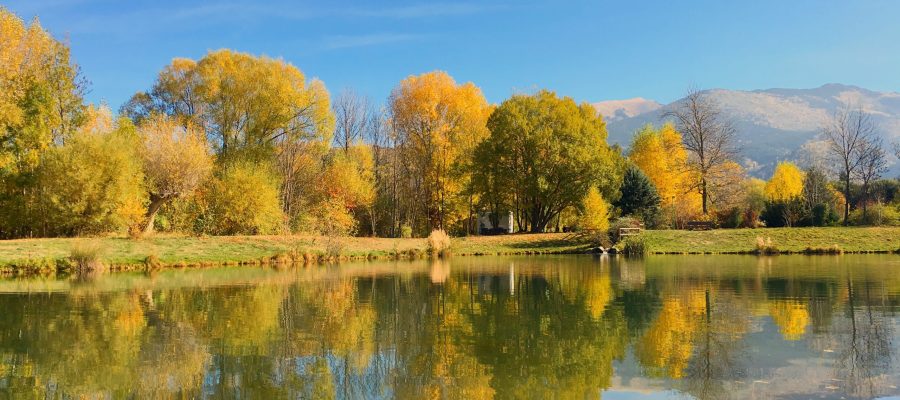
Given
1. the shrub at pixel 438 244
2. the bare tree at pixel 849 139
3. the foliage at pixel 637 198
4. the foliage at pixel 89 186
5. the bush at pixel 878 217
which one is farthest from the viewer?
the bare tree at pixel 849 139

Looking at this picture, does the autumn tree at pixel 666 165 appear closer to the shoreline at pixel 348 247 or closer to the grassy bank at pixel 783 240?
the grassy bank at pixel 783 240

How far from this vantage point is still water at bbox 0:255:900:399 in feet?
23.6

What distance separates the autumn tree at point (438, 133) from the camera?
→ 48.6 m

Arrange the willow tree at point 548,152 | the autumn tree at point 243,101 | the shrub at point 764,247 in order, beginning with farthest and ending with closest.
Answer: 1. the willow tree at point 548,152
2. the autumn tree at point 243,101
3. the shrub at point 764,247

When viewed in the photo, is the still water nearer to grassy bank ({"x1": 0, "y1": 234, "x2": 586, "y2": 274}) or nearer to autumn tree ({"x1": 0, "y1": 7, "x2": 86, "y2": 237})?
grassy bank ({"x1": 0, "y1": 234, "x2": 586, "y2": 274})

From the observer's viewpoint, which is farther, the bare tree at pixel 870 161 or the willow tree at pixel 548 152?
the bare tree at pixel 870 161

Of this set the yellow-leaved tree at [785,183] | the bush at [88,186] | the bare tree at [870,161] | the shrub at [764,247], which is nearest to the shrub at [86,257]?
the bush at [88,186]

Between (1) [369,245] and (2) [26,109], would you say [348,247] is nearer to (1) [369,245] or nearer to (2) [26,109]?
(1) [369,245]


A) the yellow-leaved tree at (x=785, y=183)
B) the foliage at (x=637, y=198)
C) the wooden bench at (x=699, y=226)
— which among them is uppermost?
the yellow-leaved tree at (x=785, y=183)

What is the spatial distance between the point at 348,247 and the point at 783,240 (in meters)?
26.8

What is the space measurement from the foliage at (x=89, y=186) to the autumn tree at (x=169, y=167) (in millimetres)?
1407

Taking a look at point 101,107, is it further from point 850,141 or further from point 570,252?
point 850,141

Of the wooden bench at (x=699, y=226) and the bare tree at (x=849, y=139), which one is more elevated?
the bare tree at (x=849, y=139)

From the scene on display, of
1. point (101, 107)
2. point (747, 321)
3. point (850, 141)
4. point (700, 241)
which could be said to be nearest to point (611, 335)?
point (747, 321)
